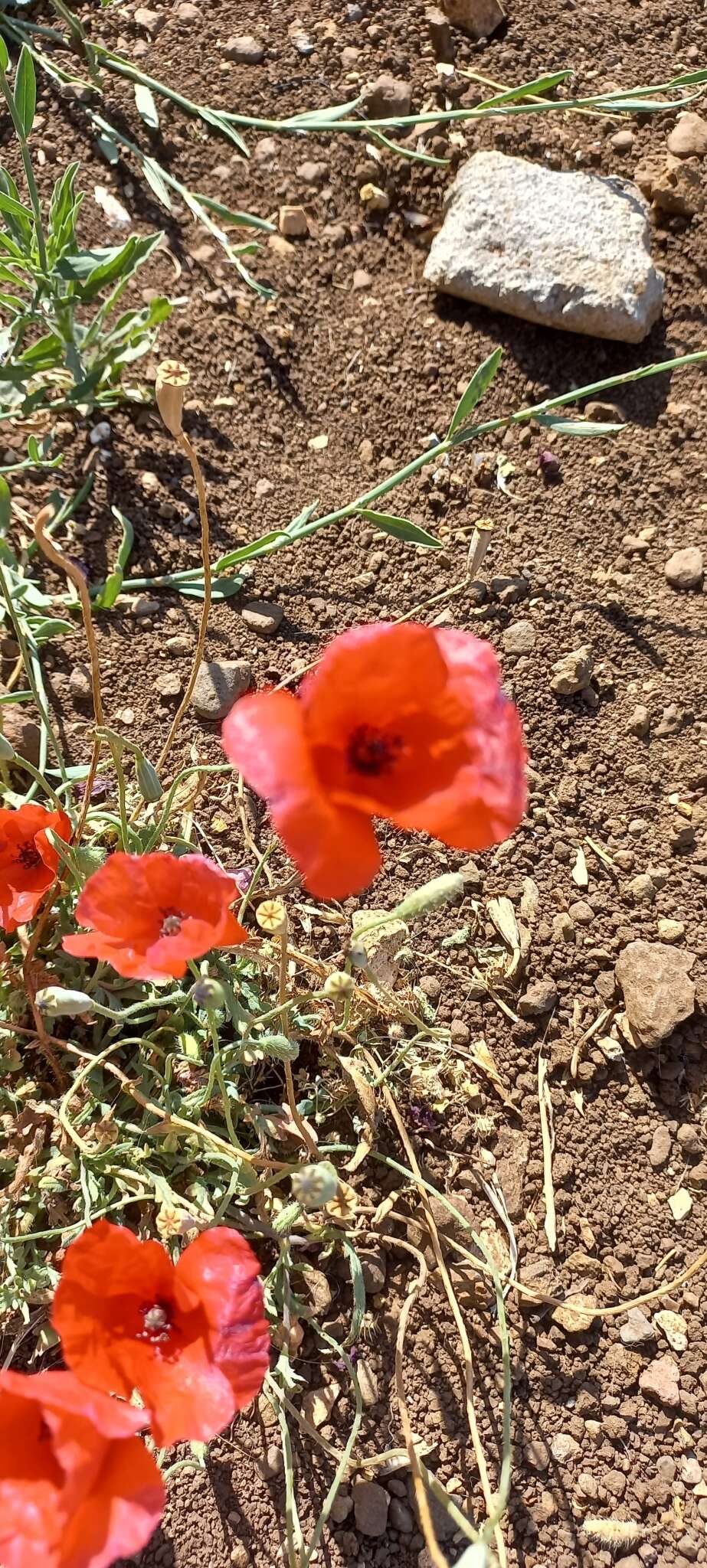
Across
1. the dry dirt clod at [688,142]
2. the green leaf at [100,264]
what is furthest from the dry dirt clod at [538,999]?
the dry dirt clod at [688,142]

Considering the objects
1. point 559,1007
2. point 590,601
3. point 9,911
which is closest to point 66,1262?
point 9,911

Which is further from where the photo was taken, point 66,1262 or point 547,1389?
point 547,1389

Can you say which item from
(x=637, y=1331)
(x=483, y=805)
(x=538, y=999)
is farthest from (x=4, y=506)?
(x=637, y=1331)

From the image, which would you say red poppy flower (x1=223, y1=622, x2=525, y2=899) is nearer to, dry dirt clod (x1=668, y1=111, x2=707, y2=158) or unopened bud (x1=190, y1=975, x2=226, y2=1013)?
unopened bud (x1=190, y1=975, x2=226, y2=1013)

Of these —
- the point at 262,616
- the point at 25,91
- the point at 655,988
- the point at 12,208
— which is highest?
the point at 25,91

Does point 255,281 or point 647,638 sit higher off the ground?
point 255,281

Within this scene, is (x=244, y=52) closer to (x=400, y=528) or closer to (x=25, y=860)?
(x=400, y=528)

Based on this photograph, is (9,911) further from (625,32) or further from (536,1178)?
(625,32)
